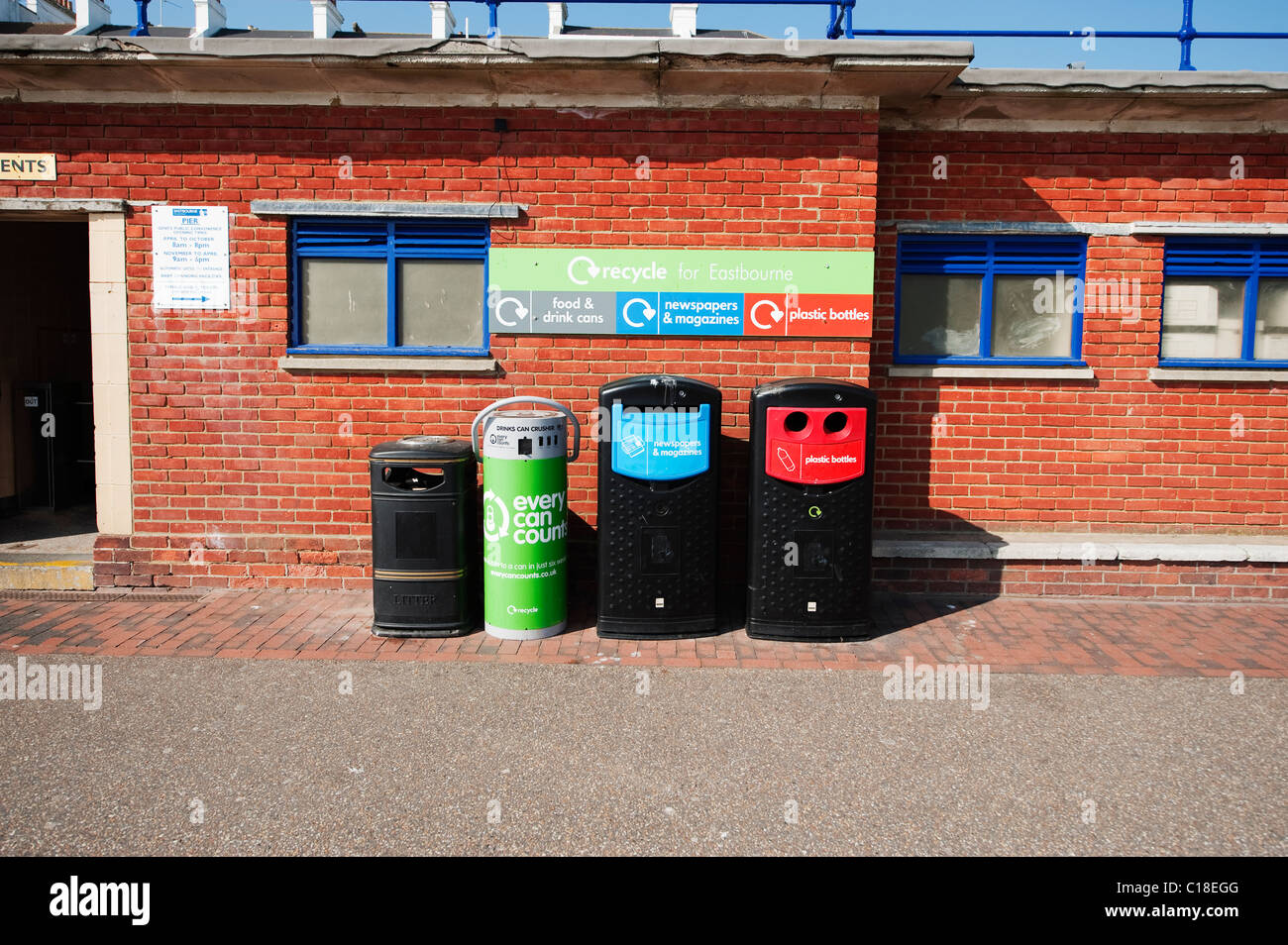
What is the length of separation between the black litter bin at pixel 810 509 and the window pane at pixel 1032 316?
2164mm

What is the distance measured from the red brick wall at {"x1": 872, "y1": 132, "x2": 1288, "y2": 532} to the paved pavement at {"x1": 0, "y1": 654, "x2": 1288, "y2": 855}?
7.34 feet

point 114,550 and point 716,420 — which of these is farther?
point 114,550

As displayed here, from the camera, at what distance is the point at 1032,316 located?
7133 mm

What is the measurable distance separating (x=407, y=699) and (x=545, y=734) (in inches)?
36.8

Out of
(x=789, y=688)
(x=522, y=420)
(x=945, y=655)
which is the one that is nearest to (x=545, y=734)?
(x=789, y=688)

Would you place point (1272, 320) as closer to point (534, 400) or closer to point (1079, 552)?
point (1079, 552)

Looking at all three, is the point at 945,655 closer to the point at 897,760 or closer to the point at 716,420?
the point at 897,760

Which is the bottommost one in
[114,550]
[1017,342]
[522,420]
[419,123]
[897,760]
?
[897,760]

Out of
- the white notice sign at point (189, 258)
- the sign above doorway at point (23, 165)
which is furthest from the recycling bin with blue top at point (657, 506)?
the sign above doorway at point (23, 165)

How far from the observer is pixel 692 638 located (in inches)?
230

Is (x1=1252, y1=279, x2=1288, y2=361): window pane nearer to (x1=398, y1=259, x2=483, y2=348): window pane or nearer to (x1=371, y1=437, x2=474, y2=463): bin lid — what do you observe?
(x1=398, y1=259, x2=483, y2=348): window pane

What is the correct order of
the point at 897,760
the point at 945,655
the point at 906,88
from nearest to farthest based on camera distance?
the point at 897,760 → the point at 945,655 → the point at 906,88

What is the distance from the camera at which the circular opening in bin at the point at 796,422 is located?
18.6 feet

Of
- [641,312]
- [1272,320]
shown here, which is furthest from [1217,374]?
[641,312]
